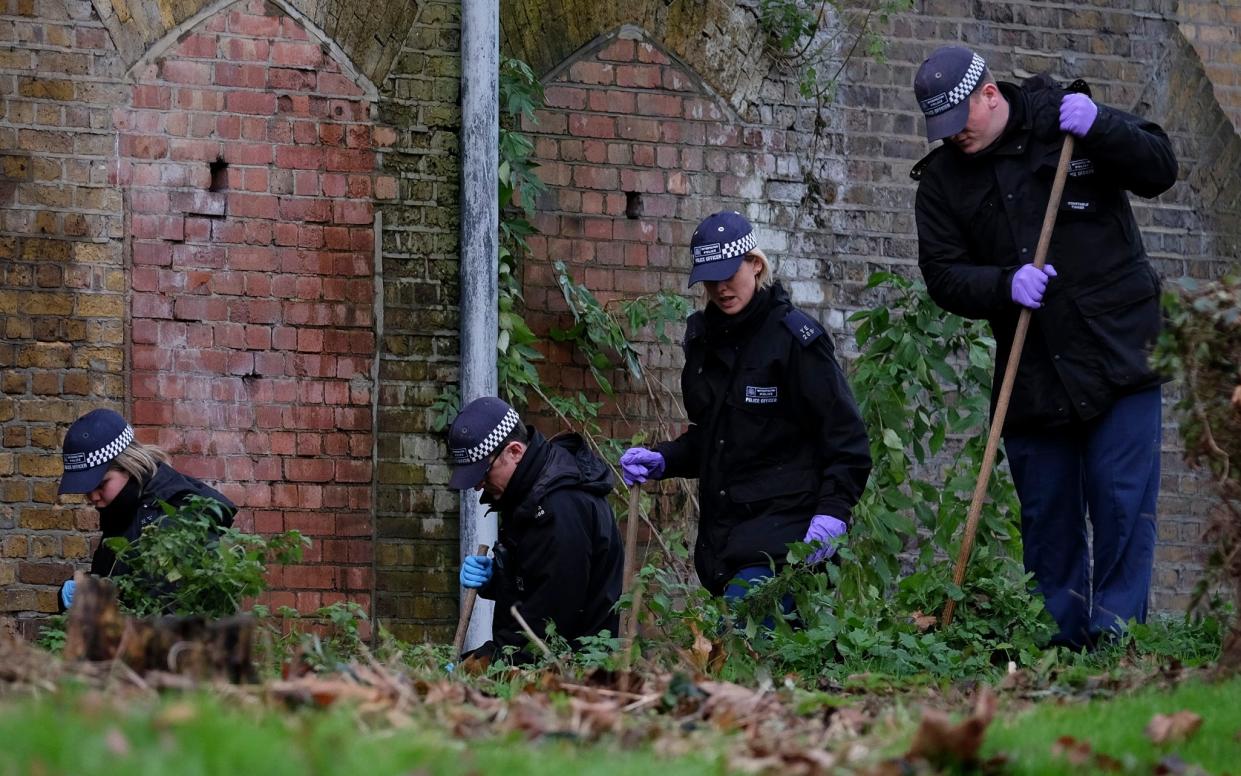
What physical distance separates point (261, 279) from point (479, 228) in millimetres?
1008

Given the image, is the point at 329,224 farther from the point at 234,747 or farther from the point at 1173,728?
the point at 234,747

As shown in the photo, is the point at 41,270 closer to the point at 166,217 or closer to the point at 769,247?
the point at 166,217

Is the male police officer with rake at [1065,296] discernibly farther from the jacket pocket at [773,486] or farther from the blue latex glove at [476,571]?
the blue latex glove at [476,571]

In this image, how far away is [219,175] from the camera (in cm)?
769

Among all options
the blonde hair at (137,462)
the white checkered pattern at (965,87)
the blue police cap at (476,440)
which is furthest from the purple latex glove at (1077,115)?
the blonde hair at (137,462)

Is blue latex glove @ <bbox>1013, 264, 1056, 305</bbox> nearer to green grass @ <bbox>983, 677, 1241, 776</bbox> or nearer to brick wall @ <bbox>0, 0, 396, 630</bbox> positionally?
green grass @ <bbox>983, 677, 1241, 776</bbox>

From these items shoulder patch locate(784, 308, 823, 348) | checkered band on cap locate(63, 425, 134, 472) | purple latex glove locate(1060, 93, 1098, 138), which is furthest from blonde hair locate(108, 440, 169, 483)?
purple latex glove locate(1060, 93, 1098, 138)

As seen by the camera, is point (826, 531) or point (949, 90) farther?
point (949, 90)

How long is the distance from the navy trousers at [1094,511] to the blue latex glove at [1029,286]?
0.46 metres

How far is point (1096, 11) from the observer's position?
900 cm

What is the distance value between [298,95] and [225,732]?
17.8ft

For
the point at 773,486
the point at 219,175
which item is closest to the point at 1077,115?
the point at 773,486

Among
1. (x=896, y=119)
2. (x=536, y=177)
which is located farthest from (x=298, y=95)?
(x=896, y=119)

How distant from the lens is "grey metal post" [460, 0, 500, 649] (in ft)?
25.1
